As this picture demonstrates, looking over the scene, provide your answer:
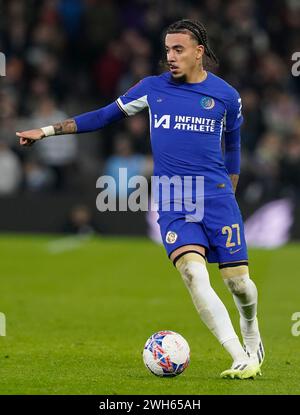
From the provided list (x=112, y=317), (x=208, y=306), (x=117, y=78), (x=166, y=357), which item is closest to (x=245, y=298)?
(x=208, y=306)

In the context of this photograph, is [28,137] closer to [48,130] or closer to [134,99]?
[48,130]

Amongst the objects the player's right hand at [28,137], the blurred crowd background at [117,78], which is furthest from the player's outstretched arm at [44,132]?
the blurred crowd background at [117,78]

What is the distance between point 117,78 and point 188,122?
15.4 meters

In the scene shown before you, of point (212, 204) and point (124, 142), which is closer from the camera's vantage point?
point (212, 204)

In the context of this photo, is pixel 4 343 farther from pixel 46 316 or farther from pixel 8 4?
pixel 8 4

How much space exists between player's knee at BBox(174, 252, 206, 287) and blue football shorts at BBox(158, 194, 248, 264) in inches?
4.0

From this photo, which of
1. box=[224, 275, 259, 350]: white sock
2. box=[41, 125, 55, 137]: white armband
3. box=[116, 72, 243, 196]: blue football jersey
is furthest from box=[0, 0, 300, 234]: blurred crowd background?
box=[41, 125, 55, 137]: white armband

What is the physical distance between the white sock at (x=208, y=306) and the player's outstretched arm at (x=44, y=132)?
4.47ft

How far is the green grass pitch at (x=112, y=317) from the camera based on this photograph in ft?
28.3

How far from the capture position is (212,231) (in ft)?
29.0

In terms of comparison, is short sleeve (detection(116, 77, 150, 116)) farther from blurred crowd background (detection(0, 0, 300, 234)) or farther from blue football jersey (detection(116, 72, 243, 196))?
blurred crowd background (detection(0, 0, 300, 234))

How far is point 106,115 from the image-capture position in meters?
9.09

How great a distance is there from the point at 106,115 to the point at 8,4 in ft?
53.3
